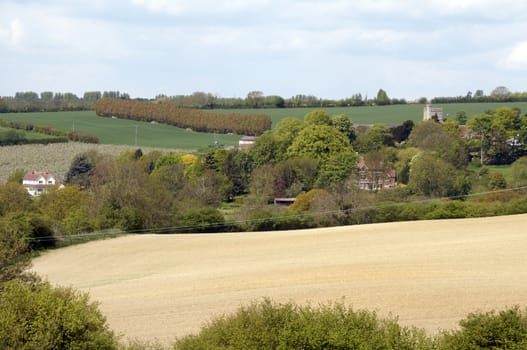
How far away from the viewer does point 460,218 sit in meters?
54.7

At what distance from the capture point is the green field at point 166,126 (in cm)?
13662

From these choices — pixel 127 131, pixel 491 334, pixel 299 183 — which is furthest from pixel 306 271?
pixel 127 131

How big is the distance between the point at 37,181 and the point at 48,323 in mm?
83025

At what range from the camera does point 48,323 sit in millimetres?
24344

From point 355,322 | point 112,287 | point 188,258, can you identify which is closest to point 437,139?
point 188,258

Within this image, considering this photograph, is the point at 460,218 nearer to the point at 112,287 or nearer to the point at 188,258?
the point at 188,258

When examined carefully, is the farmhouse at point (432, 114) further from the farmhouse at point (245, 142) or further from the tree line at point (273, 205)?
the farmhouse at point (245, 142)

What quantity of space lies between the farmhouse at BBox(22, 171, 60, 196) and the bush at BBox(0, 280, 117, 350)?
78034 mm

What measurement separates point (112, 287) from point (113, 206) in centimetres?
2318

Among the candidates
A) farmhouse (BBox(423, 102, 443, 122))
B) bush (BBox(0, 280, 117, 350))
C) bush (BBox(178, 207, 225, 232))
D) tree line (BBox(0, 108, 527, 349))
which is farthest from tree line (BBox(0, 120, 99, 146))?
bush (BBox(0, 280, 117, 350))

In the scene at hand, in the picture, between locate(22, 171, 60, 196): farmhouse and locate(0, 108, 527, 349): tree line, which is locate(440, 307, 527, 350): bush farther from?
locate(22, 171, 60, 196): farmhouse

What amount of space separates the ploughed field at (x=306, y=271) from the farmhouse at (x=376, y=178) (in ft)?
142

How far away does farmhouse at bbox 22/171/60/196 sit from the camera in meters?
103

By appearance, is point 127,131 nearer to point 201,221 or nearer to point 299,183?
point 299,183
